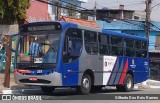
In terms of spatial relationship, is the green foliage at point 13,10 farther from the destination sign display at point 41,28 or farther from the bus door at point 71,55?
the bus door at point 71,55

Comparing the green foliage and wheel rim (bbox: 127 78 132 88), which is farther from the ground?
the green foliage

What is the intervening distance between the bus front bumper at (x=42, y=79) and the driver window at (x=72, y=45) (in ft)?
2.68

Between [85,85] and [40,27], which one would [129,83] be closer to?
[85,85]

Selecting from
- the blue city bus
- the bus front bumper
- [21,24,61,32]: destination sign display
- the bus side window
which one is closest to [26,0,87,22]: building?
the blue city bus

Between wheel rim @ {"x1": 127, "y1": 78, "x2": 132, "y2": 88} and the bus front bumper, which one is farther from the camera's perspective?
wheel rim @ {"x1": 127, "y1": 78, "x2": 132, "y2": 88}

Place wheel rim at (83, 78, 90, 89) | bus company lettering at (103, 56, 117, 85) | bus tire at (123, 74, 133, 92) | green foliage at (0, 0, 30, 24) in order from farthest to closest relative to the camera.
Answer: green foliage at (0, 0, 30, 24), bus tire at (123, 74, 133, 92), bus company lettering at (103, 56, 117, 85), wheel rim at (83, 78, 90, 89)

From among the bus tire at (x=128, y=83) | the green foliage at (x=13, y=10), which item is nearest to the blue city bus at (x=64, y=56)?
the bus tire at (x=128, y=83)

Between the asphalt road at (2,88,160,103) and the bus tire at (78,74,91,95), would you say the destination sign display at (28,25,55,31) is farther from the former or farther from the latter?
the asphalt road at (2,88,160,103)

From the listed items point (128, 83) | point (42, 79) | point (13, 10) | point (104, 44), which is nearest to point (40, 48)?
point (42, 79)

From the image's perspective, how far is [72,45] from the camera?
17.6 metres

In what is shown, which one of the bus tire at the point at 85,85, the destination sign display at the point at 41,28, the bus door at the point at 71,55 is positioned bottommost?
the bus tire at the point at 85,85

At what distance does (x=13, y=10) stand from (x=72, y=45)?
9.34 metres

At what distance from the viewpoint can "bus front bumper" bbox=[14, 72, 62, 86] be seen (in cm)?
1672

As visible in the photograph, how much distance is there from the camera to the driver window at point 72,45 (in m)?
17.2
